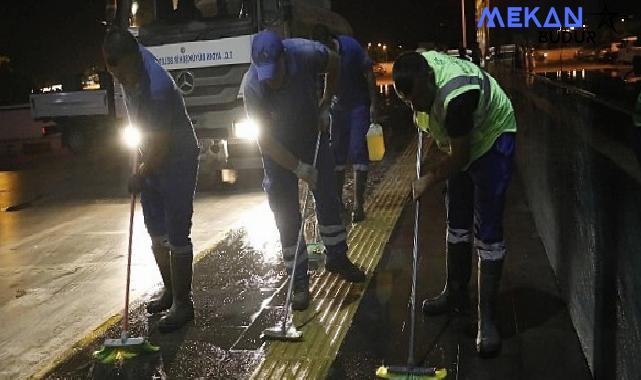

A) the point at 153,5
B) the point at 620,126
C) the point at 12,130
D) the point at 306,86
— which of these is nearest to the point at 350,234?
the point at 306,86

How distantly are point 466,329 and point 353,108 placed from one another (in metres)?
3.12

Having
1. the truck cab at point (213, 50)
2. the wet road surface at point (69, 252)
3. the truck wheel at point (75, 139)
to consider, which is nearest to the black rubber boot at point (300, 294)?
the wet road surface at point (69, 252)

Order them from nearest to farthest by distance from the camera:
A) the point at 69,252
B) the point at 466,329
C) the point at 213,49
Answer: the point at 466,329 < the point at 69,252 < the point at 213,49

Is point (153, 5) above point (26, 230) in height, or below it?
above

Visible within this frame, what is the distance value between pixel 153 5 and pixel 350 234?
19.4ft

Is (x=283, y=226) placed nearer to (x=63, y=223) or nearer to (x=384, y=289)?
(x=384, y=289)

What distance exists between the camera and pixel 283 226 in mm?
4859

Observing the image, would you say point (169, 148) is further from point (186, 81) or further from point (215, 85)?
point (186, 81)

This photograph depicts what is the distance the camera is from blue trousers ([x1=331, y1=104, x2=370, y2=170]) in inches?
270

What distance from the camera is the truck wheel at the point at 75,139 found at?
1831 centimetres

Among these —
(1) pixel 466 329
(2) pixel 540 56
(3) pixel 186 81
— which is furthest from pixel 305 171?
(2) pixel 540 56

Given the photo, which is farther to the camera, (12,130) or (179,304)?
(12,130)

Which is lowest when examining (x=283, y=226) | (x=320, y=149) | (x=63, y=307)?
(x=63, y=307)

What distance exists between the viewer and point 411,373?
3439mm
